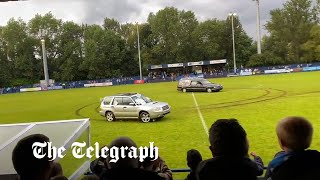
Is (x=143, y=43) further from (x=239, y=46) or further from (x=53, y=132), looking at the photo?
(x=53, y=132)

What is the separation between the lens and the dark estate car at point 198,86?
1587 centimetres

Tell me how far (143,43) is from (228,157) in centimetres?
1740

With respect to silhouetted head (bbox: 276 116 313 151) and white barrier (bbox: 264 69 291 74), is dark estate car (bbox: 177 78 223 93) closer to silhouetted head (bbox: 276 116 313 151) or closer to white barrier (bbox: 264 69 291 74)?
white barrier (bbox: 264 69 291 74)

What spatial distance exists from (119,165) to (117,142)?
0.15 metres

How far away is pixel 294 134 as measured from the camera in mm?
1706

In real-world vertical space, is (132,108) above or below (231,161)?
below

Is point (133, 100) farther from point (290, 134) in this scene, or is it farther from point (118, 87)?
point (290, 134)

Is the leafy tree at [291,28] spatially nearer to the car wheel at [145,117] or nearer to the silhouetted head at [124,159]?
the car wheel at [145,117]

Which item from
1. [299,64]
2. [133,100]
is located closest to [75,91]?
[133,100]

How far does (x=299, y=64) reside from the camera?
920 inches

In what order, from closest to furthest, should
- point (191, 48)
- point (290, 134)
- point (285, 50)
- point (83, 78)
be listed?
point (290, 134), point (83, 78), point (191, 48), point (285, 50)

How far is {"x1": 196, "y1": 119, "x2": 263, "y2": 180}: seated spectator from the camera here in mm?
1642

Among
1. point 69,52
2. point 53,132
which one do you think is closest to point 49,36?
point 69,52

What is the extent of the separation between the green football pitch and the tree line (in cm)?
122
